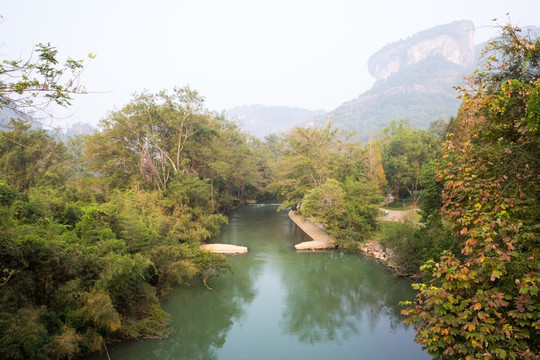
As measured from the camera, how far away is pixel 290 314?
10938 mm

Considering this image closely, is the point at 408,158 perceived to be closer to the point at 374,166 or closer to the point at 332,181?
the point at 374,166

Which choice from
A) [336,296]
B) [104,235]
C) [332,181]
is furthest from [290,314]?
[332,181]

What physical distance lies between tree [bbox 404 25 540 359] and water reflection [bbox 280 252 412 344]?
6346 millimetres

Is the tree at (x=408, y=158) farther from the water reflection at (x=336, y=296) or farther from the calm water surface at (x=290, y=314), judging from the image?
the calm water surface at (x=290, y=314)

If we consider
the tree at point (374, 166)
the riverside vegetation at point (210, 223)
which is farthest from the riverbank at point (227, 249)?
the tree at point (374, 166)

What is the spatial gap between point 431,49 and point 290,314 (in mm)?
191225

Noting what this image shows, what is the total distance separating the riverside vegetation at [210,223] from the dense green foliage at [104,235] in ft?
0.16

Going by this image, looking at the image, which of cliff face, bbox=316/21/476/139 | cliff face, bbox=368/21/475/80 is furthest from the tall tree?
cliff face, bbox=368/21/475/80

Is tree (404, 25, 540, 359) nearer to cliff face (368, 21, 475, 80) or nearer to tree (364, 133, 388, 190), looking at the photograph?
tree (364, 133, 388, 190)

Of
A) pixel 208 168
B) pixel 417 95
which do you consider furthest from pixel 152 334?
pixel 417 95

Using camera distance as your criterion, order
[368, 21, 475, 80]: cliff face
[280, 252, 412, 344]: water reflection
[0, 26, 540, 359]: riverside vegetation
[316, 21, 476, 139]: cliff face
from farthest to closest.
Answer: [368, 21, 475, 80]: cliff face < [316, 21, 476, 139]: cliff face < [280, 252, 412, 344]: water reflection < [0, 26, 540, 359]: riverside vegetation

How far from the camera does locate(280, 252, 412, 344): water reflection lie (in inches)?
396

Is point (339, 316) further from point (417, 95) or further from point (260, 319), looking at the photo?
point (417, 95)

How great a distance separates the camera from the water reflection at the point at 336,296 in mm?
10066
